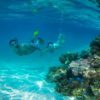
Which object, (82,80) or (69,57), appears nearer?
(82,80)

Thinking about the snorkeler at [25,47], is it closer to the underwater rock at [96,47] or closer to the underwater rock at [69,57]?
the underwater rock at [69,57]

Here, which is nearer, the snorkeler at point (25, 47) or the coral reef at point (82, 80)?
the coral reef at point (82, 80)

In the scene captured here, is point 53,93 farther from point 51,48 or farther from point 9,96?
point 51,48

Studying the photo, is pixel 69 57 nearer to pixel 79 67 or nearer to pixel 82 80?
pixel 79 67

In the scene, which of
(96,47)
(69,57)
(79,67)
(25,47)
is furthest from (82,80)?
(25,47)

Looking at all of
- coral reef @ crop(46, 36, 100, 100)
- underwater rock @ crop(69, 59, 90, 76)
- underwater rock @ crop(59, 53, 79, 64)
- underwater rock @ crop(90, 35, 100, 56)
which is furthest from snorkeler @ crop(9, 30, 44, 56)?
underwater rock @ crop(69, 59, 90, 76)

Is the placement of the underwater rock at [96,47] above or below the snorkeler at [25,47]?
below

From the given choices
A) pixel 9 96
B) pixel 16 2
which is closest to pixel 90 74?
pixel 9 96

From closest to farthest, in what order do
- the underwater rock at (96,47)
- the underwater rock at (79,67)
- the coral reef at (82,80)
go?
the coral reef at (82,80)
the underwater rock at (79,67)
the underwater rock at (96,47)

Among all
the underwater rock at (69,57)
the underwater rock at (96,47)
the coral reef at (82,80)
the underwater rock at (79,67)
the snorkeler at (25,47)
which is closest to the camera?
the coral reef at (82,80)

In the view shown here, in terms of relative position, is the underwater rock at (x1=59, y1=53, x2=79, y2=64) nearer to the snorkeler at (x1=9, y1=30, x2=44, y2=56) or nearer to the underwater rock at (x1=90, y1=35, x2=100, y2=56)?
the underwater rock at (x1=90, y1=35, x2=100, y2=56)

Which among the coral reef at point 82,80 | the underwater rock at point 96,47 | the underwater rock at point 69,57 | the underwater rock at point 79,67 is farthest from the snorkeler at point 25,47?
the underwater rock at point 79,67

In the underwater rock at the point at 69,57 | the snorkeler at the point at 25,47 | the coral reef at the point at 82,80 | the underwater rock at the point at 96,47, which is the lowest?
the coral reef at the point at 82,80

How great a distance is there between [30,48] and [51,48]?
444 cm
